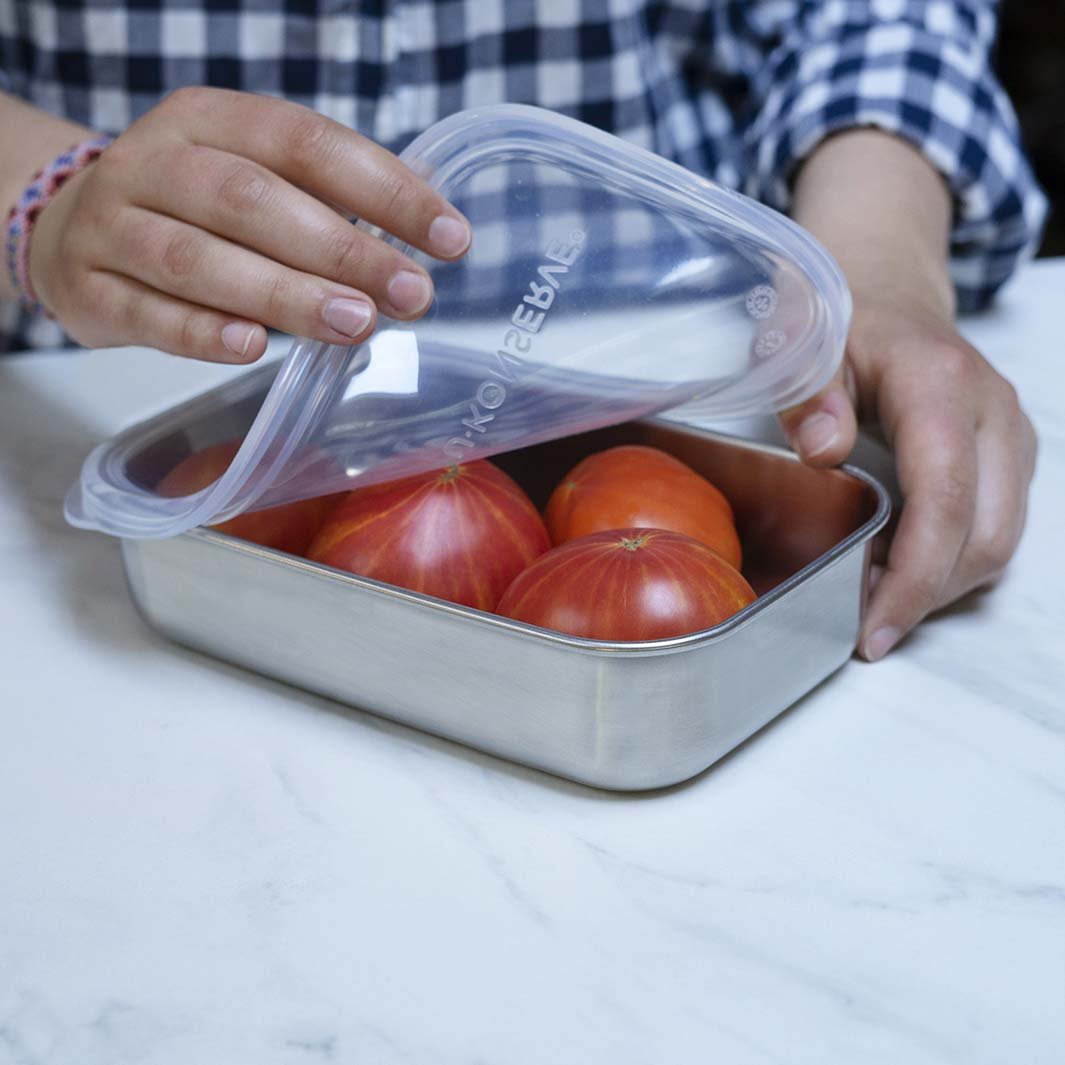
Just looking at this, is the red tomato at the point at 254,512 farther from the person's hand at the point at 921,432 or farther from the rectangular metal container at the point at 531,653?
the person's hand at the point at 921,432

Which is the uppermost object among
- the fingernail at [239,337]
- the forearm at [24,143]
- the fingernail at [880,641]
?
the fingernail at [239,337]

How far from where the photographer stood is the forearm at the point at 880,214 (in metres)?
0.71

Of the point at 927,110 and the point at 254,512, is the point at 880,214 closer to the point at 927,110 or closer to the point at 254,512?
the point at 927,110

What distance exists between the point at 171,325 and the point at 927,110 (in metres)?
0.54

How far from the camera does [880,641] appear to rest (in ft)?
1.76

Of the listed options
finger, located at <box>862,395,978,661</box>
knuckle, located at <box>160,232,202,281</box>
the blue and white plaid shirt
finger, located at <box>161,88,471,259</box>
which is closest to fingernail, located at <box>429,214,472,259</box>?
finger, located at <box>161,88,471,259</box>

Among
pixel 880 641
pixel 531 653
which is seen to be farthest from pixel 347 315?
pixel 880 641

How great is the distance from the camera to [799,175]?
0.89m

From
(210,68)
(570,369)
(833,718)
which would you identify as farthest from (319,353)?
(210,68)

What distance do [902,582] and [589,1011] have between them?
0.25 meters

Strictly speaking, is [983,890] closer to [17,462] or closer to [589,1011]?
[589,1011]

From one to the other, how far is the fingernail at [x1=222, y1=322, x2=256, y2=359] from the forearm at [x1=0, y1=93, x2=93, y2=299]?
23cm

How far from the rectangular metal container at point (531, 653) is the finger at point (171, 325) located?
8 centimetres

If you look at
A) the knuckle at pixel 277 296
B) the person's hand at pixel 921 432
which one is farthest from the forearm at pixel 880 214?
the knuckle at pixel 277 296
